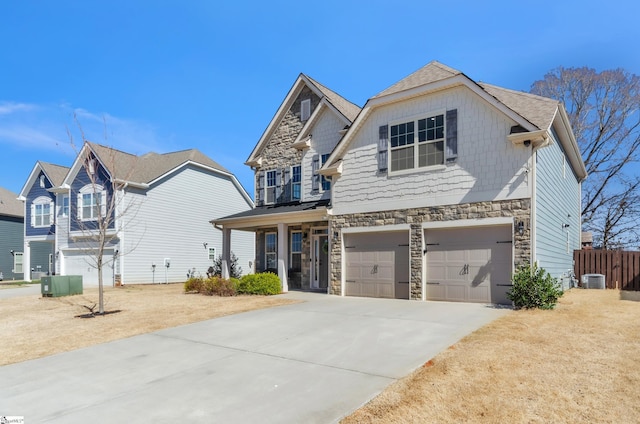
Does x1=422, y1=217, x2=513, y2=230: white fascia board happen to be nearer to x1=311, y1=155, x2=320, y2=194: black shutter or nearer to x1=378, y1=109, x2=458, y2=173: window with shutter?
x1=378, y1=109, x2=458, y2=173: window with shutter

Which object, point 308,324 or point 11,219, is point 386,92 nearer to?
point 308,324

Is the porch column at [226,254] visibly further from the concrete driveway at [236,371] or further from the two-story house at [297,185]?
the concrete driveway at [236,371]

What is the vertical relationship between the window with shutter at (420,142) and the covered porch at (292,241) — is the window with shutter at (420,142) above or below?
above

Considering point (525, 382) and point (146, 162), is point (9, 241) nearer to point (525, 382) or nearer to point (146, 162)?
point (146, 162)

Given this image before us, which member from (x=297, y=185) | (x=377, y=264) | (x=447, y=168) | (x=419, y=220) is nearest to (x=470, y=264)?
(x=419, y=220)

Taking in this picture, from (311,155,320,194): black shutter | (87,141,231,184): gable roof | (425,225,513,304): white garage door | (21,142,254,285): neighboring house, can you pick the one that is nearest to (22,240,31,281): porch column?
(21,142,254,285): neighboring house

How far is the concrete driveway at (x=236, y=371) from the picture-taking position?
14.8 feet

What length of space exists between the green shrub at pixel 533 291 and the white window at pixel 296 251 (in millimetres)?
9953

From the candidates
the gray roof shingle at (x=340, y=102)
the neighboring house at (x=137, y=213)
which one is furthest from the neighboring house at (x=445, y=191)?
the neighboring house at (x=137, y=213)

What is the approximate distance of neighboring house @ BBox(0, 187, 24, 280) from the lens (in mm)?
31109

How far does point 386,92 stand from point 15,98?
54.7 ft

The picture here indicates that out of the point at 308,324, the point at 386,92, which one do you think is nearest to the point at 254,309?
the point at 308,324

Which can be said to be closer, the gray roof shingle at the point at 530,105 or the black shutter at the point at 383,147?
the gray roof shingle at the point at 530,105

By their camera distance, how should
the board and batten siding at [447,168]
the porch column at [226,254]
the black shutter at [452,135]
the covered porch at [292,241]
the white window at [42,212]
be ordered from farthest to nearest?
the white window at [42,212] < the porch column at [226,254] < the covered porch at [292,241] < the black shutter at [452,135] < the board and batten siding at [447,168]
